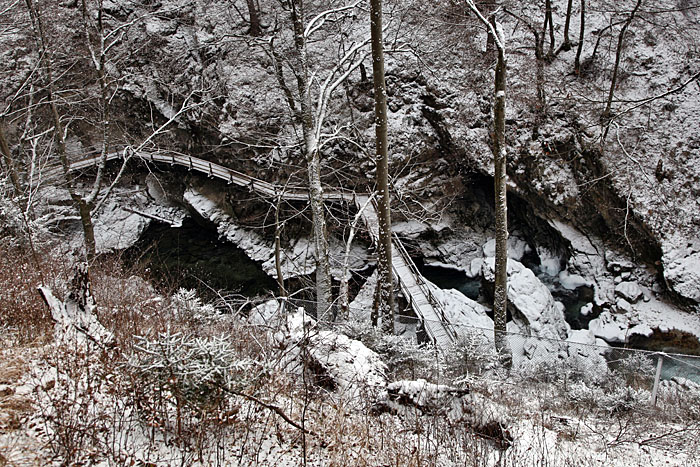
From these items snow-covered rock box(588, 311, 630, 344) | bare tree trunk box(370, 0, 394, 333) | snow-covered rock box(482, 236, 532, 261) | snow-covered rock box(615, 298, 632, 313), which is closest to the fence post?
bare tree trunk box(370, 0, 394, 333)

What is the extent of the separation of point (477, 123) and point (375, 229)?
→ 20.7ft

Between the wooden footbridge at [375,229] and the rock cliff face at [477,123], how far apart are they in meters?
0.96

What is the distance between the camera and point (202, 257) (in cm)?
1919

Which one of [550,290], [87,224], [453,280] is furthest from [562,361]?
[87,224]

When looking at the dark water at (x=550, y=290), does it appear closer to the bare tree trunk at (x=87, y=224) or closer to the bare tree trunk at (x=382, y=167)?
the bare tree trunk at (x=382, y=167)

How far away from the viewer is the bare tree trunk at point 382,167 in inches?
311

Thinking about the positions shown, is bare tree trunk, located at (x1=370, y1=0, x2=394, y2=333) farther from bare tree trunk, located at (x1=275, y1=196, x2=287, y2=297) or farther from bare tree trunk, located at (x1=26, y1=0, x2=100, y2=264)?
bare tree trunk, located at (x1=26, y1=0, x2=100, y2=264)

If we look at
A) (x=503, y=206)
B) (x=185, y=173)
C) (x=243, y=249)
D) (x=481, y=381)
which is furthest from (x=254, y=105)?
(x=481, y=381)

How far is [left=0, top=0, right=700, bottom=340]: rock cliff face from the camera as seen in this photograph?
45.1 feet

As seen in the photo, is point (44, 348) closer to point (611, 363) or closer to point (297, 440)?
point (297, 440)

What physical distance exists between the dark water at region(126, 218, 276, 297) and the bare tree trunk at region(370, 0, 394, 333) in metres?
9.28

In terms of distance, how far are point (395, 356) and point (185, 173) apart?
55.3 feet

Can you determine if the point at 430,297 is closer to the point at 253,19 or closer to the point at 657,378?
the point at 657,378

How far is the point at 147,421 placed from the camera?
3209 millimetres
